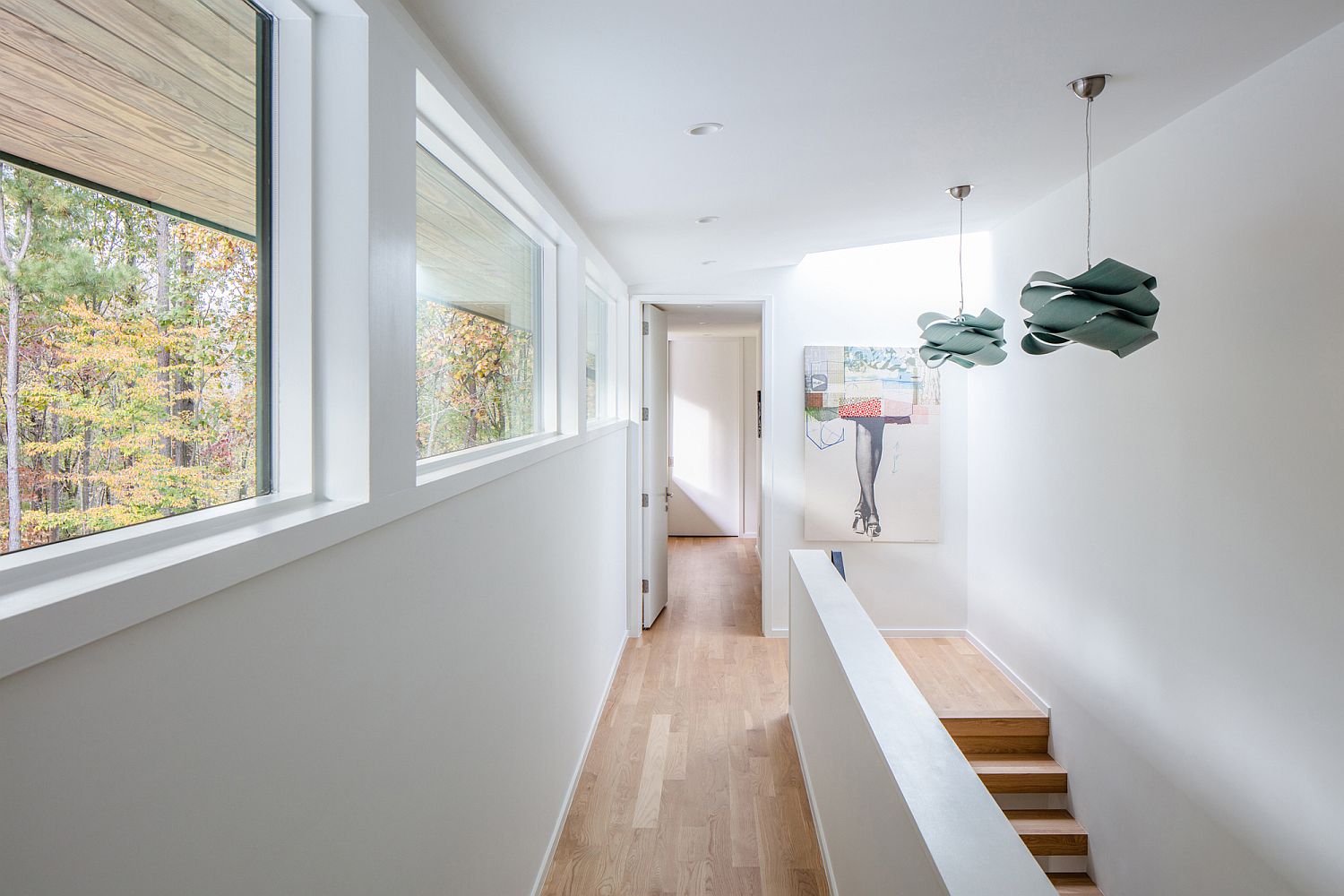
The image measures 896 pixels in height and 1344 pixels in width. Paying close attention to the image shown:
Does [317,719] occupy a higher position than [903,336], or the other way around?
[903,336]

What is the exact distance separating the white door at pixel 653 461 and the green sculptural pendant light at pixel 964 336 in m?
2.05

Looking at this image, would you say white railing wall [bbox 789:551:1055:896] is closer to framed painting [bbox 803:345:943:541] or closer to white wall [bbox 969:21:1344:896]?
white wall [bbox 969:21:1344:896]

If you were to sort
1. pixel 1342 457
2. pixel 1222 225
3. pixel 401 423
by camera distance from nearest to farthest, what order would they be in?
pixel 401 423
pixel 1342 457
pixel 1222 225

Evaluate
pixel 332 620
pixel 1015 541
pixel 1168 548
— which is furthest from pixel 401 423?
pixel 1015 541

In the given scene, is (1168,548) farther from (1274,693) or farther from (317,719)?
(317,719)

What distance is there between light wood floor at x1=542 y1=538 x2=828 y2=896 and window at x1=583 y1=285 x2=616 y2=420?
1486 mm

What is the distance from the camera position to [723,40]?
5.23 feet

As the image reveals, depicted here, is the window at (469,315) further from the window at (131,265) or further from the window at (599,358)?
the window at (599,358)

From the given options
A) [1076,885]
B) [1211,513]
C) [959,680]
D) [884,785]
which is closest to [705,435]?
[959,680]

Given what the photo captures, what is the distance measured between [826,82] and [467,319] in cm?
107

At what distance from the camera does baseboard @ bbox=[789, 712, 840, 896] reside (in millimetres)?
2369

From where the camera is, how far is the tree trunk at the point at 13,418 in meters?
0.69

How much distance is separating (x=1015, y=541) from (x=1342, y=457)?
6.92ft

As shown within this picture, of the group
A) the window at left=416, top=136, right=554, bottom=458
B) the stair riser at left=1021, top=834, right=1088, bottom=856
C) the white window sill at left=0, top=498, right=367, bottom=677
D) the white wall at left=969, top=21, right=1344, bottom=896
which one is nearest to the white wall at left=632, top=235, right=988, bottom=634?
the white wall at left=969, top=21, right=1344, bottom=896
